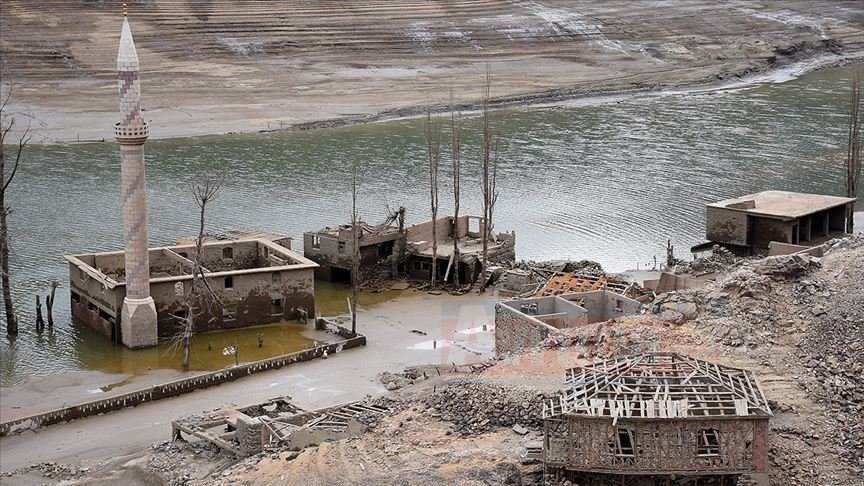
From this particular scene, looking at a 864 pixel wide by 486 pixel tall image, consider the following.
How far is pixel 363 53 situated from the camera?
94.4 m

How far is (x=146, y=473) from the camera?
32.0m

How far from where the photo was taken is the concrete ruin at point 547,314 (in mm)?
35406

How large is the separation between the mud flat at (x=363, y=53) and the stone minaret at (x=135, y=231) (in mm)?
34061

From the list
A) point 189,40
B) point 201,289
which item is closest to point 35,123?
point 189,40

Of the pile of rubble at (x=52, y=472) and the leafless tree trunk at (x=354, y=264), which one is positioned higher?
the leafless tree trunk at (x=354, y=264)

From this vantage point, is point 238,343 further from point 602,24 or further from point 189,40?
point 602,24

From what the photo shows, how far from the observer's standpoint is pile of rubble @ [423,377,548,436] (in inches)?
1124

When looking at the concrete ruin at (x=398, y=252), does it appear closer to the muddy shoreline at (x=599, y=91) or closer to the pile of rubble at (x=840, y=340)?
the pile of rubble at (x=840, y=340)

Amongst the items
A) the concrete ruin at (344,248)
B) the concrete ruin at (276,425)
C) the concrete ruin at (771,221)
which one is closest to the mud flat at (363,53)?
the concrete ruin at (344,248)

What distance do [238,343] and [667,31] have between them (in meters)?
70.3

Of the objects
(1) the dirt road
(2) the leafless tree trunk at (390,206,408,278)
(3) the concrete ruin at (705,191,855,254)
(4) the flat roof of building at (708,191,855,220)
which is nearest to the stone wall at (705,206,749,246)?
(3) the concrete ruin at (705,191,855,254)

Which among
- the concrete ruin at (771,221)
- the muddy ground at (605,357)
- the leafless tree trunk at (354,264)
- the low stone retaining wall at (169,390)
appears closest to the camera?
the muddy ground at (605,357)

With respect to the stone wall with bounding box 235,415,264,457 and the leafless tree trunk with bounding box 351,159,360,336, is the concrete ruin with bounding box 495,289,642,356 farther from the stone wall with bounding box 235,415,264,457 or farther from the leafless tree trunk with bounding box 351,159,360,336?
the leafless tree trunk with bounding box 351,159,360,336

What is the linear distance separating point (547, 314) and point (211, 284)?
1282cm
